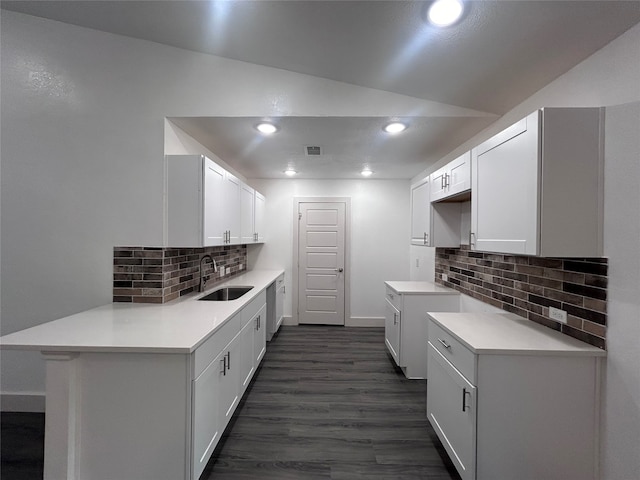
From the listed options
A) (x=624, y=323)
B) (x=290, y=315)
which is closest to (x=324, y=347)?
(x=290, y=315)

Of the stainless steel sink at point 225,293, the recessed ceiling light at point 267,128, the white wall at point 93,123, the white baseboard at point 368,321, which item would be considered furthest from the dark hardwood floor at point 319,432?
the recessed ceiling light at point 267,128

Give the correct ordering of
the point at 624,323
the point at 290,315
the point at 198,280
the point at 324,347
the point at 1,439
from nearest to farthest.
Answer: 1. the point at 624,323
2. the point at 1,439
3. the point at 198,280
4. the point at 324,347
5. the point at 290,315

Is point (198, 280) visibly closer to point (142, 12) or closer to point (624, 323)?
point (142, 12)

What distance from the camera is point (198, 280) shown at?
283 centimetres

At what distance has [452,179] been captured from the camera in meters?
2.29

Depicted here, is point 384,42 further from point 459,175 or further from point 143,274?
point 143,274

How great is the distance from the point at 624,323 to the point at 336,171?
3.20 m

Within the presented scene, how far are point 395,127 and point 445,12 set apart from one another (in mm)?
973

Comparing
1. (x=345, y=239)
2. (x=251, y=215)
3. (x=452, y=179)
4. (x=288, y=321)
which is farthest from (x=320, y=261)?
(x=452, y=179)

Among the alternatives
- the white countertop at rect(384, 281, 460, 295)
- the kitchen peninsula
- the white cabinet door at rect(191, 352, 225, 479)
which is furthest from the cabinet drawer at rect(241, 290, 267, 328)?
the white countertop at rect(384, 281, 460, 295)

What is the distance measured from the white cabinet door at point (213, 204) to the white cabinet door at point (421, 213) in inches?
79.7

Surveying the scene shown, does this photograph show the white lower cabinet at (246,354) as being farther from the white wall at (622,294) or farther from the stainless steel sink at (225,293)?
the white wall at (622,294)

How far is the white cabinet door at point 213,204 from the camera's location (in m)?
2.16

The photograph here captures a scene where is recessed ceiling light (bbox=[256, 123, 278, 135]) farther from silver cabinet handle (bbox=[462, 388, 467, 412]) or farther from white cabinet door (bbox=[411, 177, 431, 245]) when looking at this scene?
silver cabinet handle (bbox=[462, 388, 467, 412])
